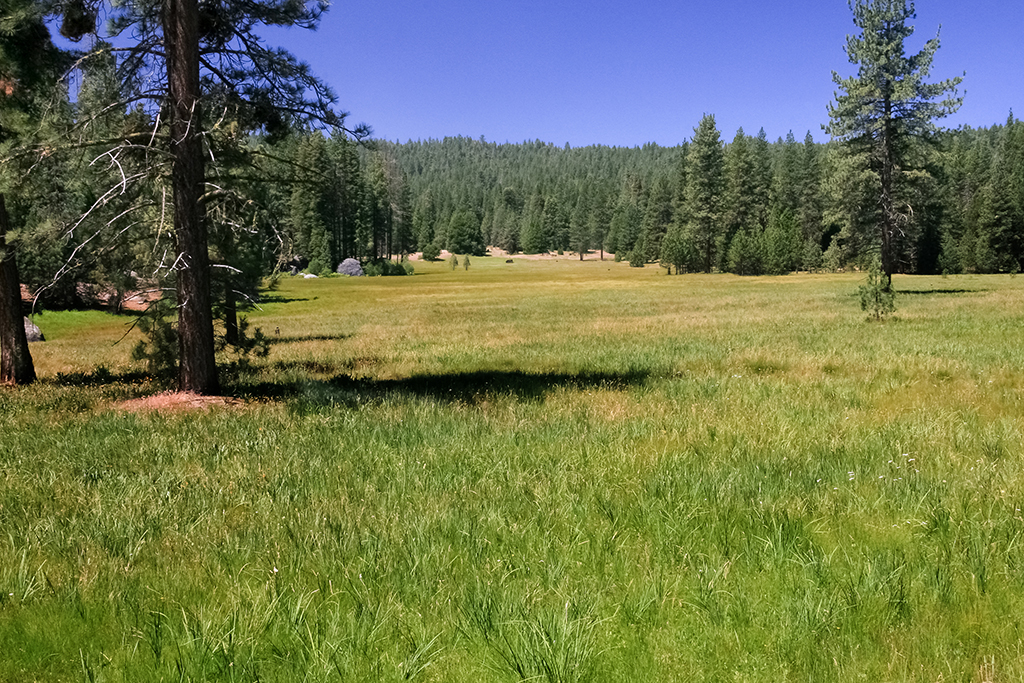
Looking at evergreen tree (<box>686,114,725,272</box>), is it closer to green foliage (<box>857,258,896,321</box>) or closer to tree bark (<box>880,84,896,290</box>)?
tree bark (<box>880,84,896,290</box>)

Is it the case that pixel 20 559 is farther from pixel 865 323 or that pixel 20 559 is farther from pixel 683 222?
pixel 683 222

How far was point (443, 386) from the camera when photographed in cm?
1070

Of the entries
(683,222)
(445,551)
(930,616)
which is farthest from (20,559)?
(683,222)

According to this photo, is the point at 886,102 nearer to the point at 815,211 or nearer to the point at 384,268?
the point at 815,211

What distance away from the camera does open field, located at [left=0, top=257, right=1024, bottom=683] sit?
2.69 metres

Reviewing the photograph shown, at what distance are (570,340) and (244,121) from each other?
10.7 m

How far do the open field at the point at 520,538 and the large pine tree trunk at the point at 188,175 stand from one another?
1520 millimetres

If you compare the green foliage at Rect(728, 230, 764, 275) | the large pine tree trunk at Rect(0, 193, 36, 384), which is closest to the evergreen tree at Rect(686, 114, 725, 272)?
the green foliage at Rect(728, 230, 764, 275)

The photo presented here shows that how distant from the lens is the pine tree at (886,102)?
3241cm

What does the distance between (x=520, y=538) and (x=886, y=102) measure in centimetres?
3774

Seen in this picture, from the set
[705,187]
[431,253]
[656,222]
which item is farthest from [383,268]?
[705,187]

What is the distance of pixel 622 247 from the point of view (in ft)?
411

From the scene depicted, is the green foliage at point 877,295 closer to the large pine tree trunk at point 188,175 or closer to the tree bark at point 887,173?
the tree bark at point 887,173

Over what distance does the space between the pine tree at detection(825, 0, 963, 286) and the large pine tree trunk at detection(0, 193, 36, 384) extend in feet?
117
